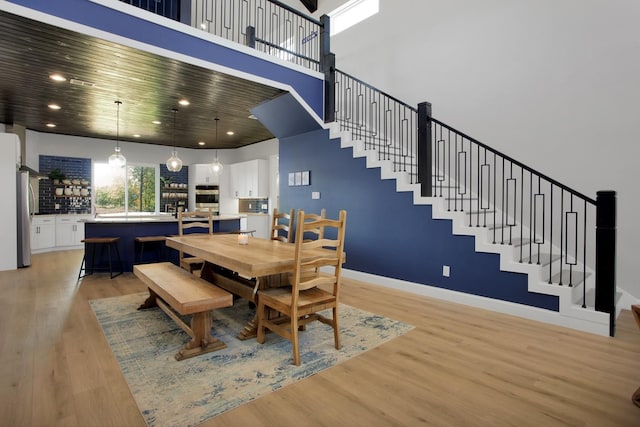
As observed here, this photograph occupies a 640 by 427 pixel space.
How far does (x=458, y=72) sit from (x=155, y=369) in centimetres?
552

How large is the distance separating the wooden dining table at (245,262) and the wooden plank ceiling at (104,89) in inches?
87.1

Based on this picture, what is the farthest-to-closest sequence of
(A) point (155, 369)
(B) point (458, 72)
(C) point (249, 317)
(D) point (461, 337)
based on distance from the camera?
(B) point (458, 72), (C) point (249, 317), (D) point (461, 337), (A) point (155, 369)

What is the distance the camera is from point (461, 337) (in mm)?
2920

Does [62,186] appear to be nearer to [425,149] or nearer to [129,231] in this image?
[129,231]

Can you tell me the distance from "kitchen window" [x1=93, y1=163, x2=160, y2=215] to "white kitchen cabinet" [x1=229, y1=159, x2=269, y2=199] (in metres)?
2.34

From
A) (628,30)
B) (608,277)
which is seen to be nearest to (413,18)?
(628,30)

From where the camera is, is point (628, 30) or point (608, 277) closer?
point (608, 277)

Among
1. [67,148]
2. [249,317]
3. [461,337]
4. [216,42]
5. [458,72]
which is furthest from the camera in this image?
[67,148]

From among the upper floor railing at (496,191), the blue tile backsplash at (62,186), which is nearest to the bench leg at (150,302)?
the upper floor railing at (496,191)

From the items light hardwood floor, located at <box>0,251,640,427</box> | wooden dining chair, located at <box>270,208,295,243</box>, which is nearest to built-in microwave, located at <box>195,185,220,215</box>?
wooden dining chair, located at <box>270,208,295,243</box>

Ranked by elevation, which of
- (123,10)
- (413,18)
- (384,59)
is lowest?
(123,10)

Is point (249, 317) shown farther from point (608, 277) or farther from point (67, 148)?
point (67, 148)

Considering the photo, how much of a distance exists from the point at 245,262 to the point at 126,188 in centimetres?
842

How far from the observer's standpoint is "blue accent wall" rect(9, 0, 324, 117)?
318cm
